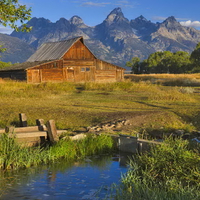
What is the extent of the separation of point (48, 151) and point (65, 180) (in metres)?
1.80

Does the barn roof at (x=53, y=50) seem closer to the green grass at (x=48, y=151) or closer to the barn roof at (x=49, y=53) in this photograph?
the barn roof at (x=49, y=53)

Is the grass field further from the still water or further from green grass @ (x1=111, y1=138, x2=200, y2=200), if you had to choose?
green grass @ (x1=111, y1=138, x2=200, y2=200)

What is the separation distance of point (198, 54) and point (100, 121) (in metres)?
83.3

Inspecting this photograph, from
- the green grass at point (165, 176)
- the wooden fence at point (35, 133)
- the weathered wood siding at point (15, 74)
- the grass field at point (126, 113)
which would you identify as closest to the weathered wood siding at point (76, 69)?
the weathered wood siding at point (15, 74)

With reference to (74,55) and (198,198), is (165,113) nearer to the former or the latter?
(198,198)

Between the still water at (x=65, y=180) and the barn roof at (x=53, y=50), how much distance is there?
126 feet

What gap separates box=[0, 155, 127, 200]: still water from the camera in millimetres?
7457

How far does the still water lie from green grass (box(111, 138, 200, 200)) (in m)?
0.63

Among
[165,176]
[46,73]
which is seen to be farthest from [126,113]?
[46,73]

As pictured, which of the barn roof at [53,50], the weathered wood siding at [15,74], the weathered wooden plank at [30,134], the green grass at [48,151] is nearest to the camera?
the green grass at [48,151]

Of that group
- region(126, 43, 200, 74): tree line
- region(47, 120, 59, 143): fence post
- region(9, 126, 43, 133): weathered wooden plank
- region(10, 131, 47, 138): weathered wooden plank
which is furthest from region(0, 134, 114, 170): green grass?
region(126, 43, 200, 74): tree line

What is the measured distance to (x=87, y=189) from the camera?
7.82 meters

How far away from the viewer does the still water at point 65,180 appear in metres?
7.46

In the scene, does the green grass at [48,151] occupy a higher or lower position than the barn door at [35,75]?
lower
